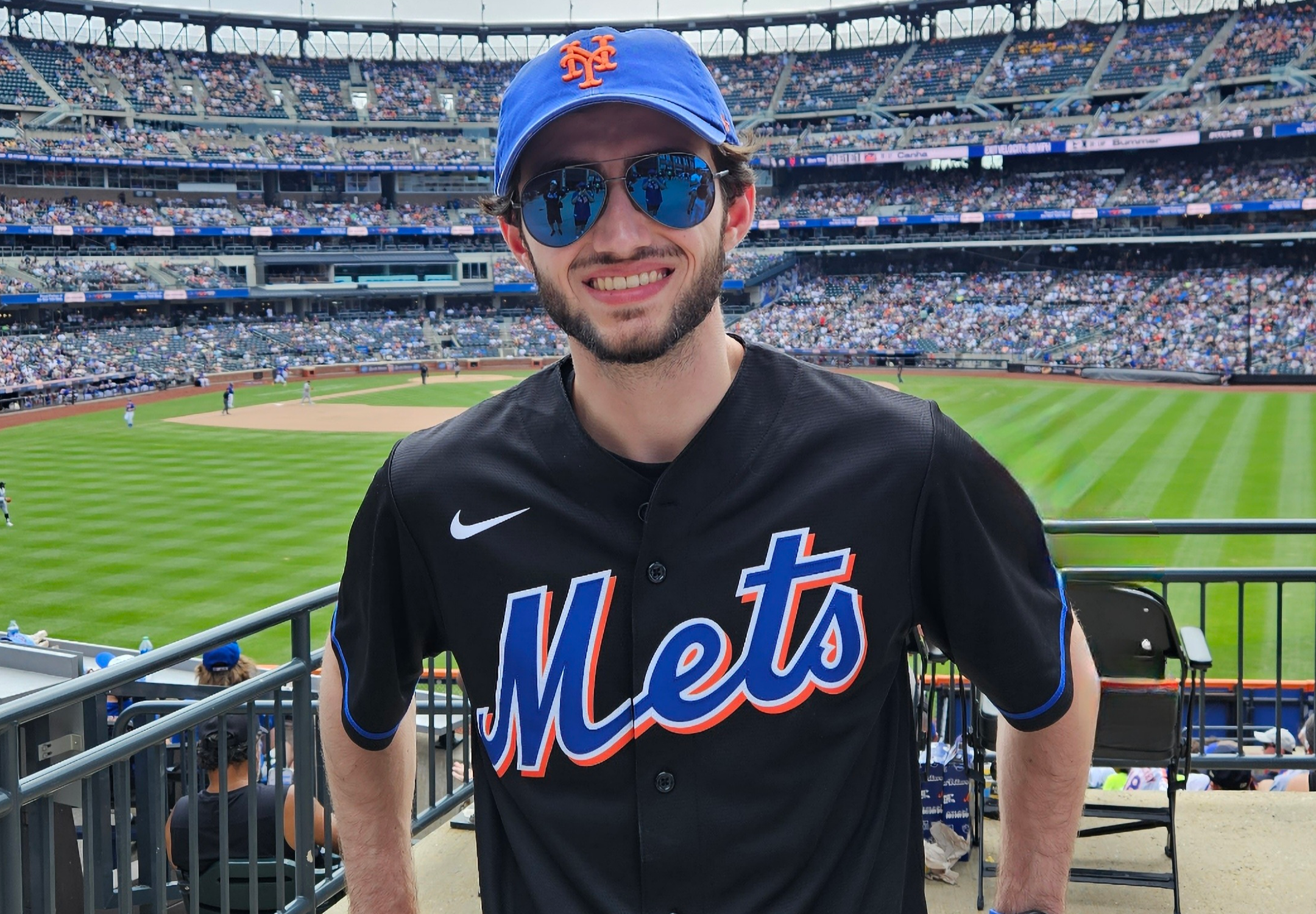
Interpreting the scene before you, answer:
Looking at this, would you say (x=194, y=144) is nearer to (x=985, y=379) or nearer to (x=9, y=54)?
(x=9, y=54)

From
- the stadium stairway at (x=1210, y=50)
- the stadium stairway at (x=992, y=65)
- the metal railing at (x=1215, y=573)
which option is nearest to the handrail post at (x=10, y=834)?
the metal railing at (x=1215, y=573)

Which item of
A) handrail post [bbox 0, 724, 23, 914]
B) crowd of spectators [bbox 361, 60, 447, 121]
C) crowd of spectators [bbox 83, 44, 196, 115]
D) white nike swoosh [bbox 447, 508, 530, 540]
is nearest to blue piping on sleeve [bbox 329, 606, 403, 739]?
white nike swoosh [bbox 447, 508, 530, 540]

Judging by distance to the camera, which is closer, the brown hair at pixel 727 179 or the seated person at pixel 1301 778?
the brown hair at pixel 727 179

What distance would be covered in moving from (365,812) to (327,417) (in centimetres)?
3821

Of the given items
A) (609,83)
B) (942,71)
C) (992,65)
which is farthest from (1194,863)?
(942,71)

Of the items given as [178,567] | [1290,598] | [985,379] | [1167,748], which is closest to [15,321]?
[178,567]

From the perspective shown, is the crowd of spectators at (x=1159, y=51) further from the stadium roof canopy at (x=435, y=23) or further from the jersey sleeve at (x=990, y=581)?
the jersey sleeve at (x=990, y=581)

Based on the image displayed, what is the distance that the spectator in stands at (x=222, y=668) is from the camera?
6500 millimetres

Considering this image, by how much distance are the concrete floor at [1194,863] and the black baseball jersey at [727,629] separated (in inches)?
121

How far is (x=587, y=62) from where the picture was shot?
195 cm

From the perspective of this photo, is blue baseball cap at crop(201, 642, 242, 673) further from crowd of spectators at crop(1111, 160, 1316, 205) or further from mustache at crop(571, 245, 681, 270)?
crowd of spectators at crop(1111, 160, 1316, 205)

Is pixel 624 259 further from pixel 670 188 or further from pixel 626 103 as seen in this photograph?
pixel 626 103

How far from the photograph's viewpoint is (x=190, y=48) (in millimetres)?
73438

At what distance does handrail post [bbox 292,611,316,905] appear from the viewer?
445 centimetres
